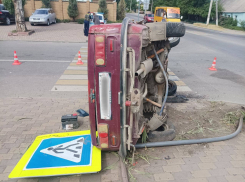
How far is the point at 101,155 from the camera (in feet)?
11.8

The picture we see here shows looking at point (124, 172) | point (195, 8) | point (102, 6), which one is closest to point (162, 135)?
point (124, 172)

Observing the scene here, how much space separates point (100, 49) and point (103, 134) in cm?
124

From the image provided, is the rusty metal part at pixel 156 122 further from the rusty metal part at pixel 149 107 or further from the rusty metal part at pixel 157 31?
the rusty metal part at pixel 157 31

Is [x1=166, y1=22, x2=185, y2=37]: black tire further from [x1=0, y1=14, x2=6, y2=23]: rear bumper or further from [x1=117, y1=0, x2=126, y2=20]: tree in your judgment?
[x1=117, y1=0, x2=126, y2=20]: tree

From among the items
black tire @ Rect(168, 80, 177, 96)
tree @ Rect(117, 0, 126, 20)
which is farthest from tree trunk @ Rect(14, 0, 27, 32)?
tree @ Rect(117, 0, 126, 20)

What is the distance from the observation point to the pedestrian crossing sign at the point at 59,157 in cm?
299

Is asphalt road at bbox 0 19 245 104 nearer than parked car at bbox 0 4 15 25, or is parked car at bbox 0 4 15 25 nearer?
asphalt road at bbox 0 19 245 104

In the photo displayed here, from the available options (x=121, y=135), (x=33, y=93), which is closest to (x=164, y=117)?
(x=121, y=135)

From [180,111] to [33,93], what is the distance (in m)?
4.21

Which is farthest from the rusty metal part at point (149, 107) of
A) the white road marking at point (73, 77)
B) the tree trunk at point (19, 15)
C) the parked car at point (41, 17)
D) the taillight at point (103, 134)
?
the parked car at point (41, 17)

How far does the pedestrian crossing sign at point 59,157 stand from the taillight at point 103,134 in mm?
223

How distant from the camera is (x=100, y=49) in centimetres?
290

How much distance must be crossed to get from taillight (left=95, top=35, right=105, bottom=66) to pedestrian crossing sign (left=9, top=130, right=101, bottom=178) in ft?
4.78

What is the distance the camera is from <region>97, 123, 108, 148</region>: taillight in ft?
10.5
